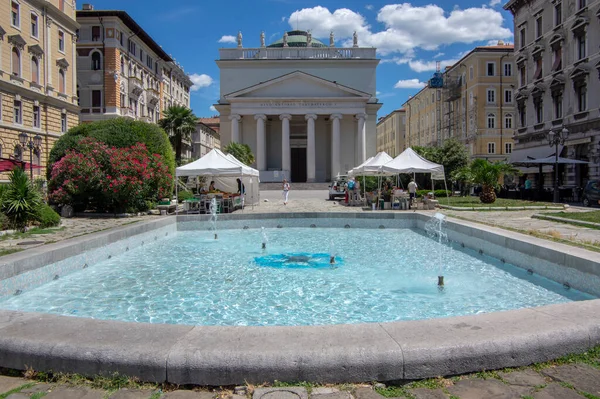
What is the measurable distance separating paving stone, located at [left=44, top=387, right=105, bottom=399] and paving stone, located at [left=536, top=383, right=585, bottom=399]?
3.06m

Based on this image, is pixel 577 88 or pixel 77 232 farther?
pixel 577 88

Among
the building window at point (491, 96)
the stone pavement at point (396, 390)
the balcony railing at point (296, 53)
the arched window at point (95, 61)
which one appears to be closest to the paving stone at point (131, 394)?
the stone pavement at point (396, 390)

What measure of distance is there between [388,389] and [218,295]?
4.53m

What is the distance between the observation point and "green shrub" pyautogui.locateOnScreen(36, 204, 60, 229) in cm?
1384

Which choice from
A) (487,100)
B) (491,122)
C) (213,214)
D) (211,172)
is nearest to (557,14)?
(487,100)

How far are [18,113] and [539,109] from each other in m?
39.7

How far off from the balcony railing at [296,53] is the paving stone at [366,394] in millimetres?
53348

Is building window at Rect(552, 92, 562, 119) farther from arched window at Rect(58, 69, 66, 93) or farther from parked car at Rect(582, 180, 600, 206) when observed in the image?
arched window at Rect(58, 69, 66, 93)

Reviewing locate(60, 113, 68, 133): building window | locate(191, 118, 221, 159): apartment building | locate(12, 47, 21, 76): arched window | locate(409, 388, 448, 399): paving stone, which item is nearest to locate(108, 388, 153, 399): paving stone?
locate(409, 388, 448, 399): paving stone

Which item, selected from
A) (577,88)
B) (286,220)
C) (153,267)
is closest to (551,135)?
(577,88)

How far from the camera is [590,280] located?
6.89 m

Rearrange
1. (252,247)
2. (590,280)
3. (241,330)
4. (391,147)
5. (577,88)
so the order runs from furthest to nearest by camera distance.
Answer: (391,147) < (577,88) < (252,247) < (590,280) < (241,330)

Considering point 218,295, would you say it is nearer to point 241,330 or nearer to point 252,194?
point 241,330

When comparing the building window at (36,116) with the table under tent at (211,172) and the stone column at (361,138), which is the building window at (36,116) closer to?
the table under tent at (211,172)
